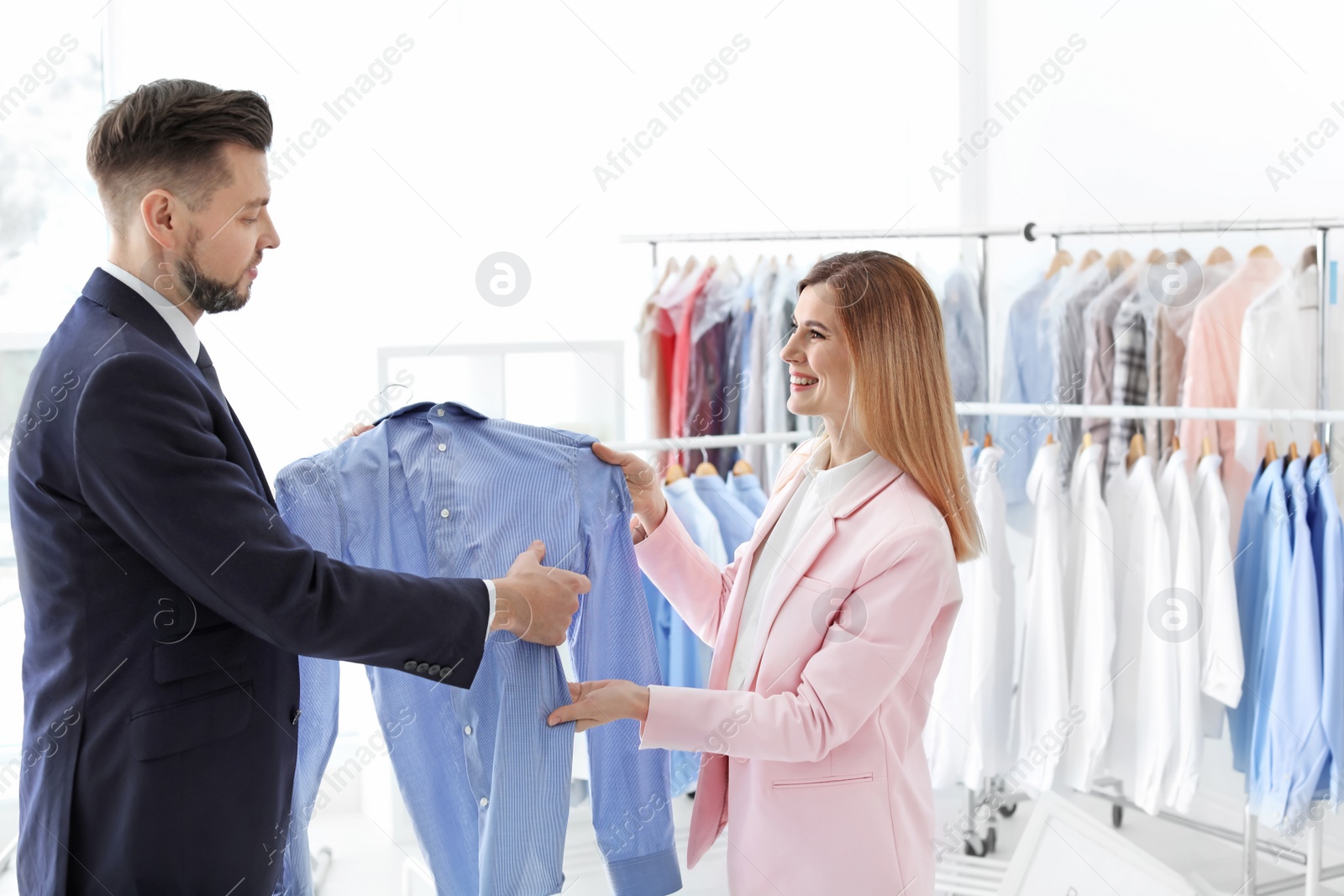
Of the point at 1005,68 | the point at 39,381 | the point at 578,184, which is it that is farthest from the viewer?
the point at 578,184

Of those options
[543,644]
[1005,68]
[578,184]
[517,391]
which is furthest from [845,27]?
[543,644]

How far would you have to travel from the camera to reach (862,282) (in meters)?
1.68

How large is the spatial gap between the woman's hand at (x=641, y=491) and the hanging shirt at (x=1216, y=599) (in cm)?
148

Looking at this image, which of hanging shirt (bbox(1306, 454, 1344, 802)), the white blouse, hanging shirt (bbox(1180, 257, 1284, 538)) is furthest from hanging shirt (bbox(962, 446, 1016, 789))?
the white blouse

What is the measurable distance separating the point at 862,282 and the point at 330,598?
36.0 inches

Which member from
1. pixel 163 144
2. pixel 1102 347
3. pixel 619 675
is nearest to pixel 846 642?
pixel 619 675

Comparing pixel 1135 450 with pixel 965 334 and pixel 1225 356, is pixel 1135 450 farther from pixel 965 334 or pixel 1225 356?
pixel 965 334

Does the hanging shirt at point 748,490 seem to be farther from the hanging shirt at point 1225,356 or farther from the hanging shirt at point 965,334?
the hanging shirt at point 1225,356

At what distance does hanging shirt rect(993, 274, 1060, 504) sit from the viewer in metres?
3.14

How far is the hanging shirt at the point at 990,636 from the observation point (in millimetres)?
2875

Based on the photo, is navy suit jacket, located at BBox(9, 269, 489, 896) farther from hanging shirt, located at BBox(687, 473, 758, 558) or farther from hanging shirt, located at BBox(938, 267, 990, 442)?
hanging shirt, located at BBox(938, 267, 990, 442)

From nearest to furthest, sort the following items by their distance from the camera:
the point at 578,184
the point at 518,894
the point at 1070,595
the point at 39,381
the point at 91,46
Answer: the point at 39,381
the point at 518,894
the point at 1070,595
the point at 91,46
the point at 578,184

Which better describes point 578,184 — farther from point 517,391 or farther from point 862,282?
point 862,282

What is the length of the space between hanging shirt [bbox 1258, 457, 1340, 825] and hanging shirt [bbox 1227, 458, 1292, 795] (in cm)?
3
